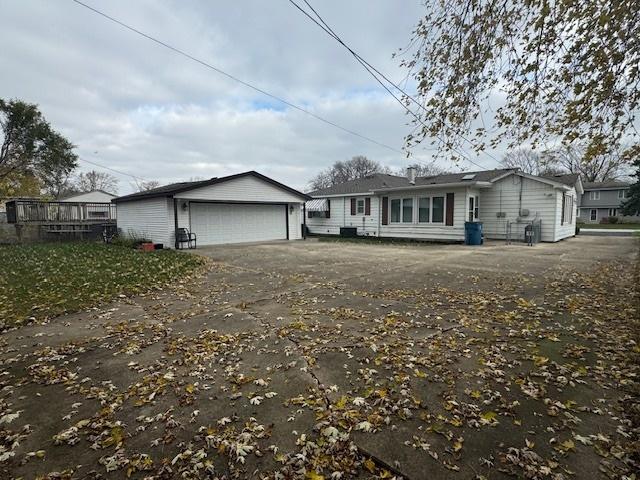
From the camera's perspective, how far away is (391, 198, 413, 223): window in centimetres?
1741

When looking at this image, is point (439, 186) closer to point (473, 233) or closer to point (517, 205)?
point (473, 233)

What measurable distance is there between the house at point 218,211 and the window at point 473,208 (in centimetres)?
909

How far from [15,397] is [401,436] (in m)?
3.41

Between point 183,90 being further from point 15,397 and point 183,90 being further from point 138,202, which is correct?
point 15,397

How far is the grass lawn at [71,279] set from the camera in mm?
5480

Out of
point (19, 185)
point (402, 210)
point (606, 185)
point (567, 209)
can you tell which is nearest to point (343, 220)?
point (402, 210)

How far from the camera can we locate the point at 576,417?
96.5 inches

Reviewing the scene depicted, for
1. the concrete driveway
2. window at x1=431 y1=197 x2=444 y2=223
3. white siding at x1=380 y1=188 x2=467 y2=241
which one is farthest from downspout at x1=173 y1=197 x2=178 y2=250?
window at x1=431 y1=197 x2=444 y2=223

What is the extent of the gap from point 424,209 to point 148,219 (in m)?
14.1

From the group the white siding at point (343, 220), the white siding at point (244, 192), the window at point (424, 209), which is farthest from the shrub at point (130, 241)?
the window at point (424, 209)

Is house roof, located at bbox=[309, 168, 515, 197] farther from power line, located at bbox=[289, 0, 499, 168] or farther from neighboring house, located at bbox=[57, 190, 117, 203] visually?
neighboring house, located at bbox=[57, 190, 117, 203]

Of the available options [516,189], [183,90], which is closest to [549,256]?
[516,189]

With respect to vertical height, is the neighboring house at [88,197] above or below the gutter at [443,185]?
above

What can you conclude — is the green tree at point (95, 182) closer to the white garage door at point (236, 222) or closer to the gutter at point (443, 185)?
the white garage door at point (236, 222)
